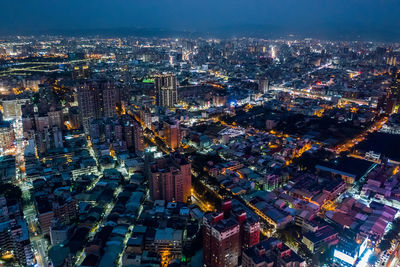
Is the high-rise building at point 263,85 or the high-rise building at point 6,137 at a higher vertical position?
the high-rise building at point 263,85

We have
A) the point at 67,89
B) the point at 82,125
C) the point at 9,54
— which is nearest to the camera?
the point at 82,125

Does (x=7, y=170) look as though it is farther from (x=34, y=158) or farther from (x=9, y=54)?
(x=9, y=54)

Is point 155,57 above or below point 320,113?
above

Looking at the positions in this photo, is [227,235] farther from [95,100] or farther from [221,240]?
[95,100]

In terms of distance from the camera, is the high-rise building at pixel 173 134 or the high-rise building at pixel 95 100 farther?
the high-rise building at pixel 95 100

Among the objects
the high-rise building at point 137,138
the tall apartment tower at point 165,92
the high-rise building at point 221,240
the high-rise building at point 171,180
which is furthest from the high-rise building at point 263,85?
the high-rise building at point 221,240

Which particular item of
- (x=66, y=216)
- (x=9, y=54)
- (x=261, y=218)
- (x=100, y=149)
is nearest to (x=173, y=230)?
(x=261, y=218)

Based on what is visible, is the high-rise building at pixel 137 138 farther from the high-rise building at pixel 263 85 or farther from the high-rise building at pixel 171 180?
the high-rise building at pixel 263 85
